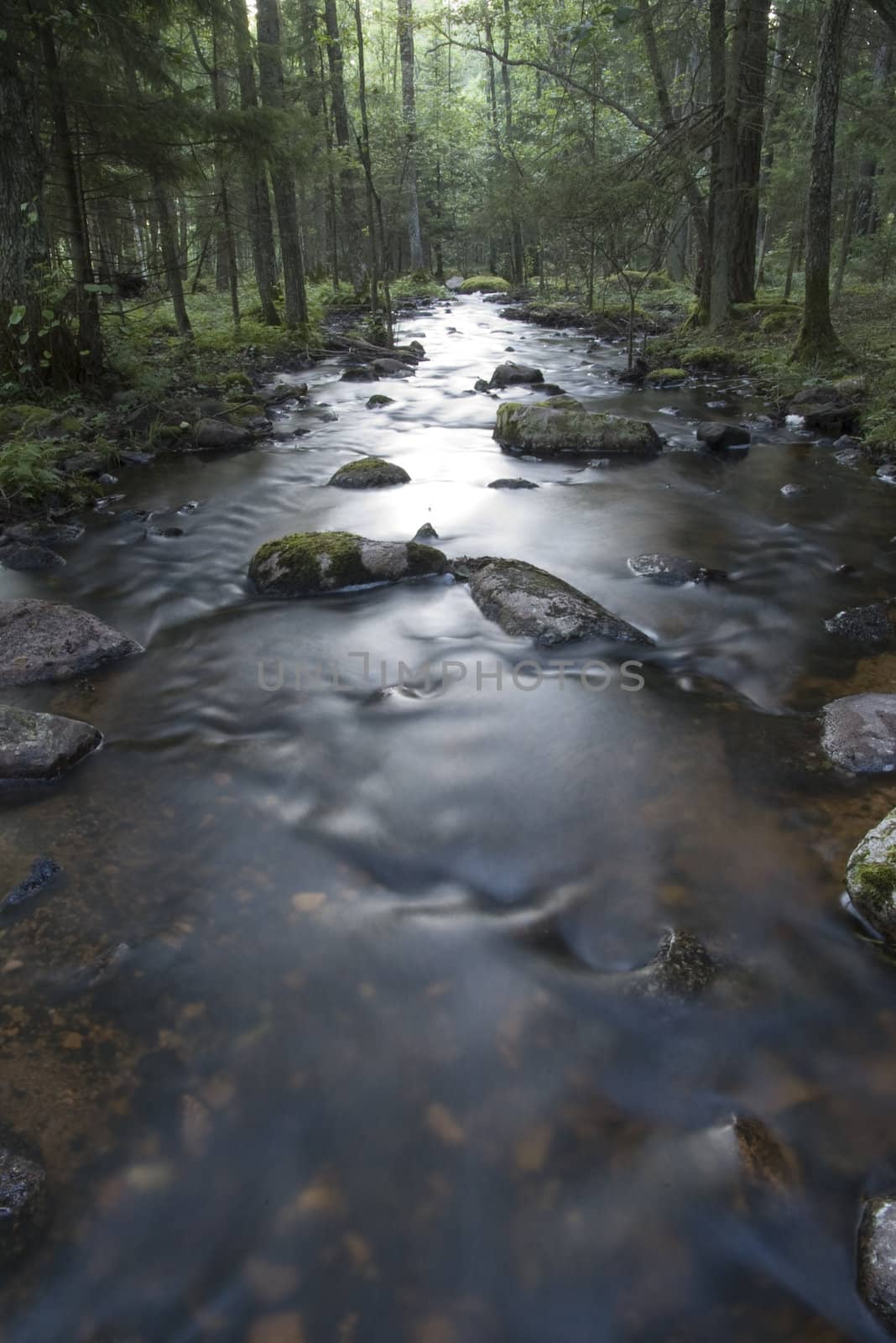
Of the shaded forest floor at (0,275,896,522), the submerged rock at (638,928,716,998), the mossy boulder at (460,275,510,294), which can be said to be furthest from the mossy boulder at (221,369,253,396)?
the mossy boulder at (460,275,510,294)

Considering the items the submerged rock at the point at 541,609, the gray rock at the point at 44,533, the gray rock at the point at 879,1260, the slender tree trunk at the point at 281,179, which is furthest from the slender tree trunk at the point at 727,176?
the gray rock at the point at 879,1260

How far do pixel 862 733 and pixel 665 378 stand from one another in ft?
40.1

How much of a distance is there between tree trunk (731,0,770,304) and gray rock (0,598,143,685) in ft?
50.6

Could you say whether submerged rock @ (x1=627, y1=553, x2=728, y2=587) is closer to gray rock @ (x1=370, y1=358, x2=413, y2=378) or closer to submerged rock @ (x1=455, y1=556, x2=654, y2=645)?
submerged rock @ (x1=455, y1=556, x2=654, y2=645)

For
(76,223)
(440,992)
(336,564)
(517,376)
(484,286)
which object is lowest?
(440,992)

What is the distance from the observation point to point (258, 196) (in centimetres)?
1666

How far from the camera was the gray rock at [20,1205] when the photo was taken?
2.12 metres

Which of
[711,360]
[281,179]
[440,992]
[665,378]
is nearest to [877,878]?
[440,992]

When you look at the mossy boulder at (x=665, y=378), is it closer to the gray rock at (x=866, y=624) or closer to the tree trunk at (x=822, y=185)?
the tree trunk at (x=822, y=185)

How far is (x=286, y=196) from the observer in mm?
17094

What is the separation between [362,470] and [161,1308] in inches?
335

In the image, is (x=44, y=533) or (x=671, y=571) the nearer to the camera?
(x=671, y=571)

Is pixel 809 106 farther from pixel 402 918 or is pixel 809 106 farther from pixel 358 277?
pixel 402 918

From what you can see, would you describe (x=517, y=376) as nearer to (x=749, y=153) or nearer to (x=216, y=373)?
(x=216, y=373)
